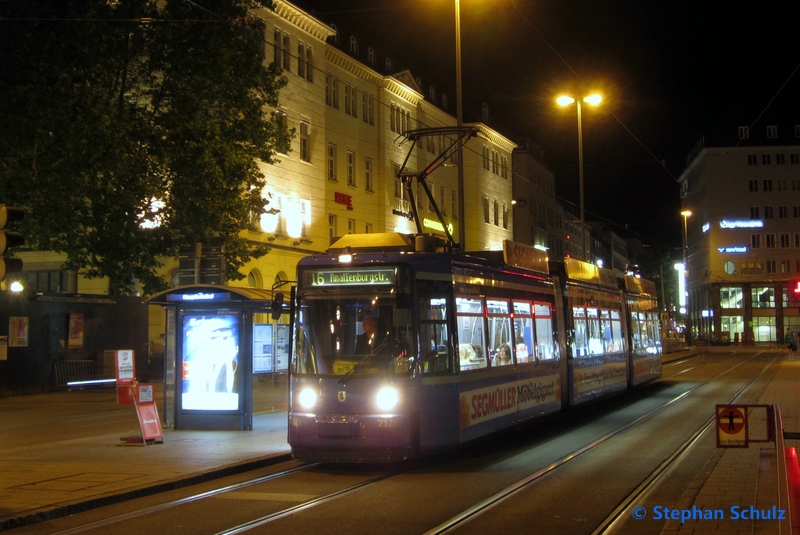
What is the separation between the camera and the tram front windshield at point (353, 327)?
1221cm

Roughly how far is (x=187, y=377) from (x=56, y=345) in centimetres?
1379

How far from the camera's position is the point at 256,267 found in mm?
40562

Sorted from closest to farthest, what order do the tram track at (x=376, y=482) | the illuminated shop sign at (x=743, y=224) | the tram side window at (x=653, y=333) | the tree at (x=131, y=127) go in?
1. the tram track at (x=376, y=482)
2. the tree at (x=131, y=127)
3. the tram side window at (x=653, y=333)
4. the illuminated shop sign at (x=743, y=224)

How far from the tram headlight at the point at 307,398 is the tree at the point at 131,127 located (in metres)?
15.8

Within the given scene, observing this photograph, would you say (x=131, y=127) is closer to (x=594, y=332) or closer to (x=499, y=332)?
(x=594, y=332)

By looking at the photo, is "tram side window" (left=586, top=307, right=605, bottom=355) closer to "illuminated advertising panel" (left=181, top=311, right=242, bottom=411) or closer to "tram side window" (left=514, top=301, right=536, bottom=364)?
"tram side window" (left=514, top=301, right=536, bottom=364)

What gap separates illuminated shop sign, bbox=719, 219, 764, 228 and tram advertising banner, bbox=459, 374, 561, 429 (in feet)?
293

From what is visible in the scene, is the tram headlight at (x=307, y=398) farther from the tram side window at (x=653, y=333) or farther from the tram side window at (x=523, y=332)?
the tram side window at (x=653, y=333)

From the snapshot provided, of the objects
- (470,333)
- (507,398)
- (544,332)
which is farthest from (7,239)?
(544,332)

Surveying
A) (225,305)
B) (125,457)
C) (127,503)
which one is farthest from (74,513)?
(225,305)

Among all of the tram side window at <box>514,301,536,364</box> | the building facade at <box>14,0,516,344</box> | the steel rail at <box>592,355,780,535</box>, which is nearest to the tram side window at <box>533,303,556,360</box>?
the tram side window at <box>514,301,536,364</box>

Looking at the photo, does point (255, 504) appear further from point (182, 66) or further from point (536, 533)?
point (182, 66)

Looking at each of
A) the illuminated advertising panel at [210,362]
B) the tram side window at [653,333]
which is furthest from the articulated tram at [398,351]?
the tram side window at [653,333]

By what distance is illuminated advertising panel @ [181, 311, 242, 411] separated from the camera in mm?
16344
